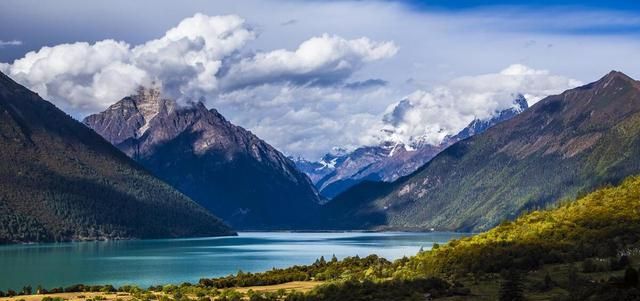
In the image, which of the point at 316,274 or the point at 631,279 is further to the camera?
the point at 316,274

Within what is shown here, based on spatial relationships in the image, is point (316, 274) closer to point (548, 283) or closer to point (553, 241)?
point (553, 241)

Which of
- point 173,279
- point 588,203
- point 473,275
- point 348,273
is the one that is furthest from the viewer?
point 173,279

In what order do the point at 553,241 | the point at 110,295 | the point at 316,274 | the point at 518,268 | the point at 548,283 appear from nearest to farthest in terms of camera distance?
the point at 548,283 → the point at 518,268 → the point at 110,295 → the point at 553,241 → the point at 316,274

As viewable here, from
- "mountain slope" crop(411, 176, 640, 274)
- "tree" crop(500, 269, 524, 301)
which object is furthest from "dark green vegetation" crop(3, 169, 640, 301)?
"mountain slope" crop(411, 176, 640, 274)

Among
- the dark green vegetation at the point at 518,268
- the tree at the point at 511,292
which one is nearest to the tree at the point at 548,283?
the dark green vegetation at the point at 518,268

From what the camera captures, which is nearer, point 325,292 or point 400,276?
point 325,292

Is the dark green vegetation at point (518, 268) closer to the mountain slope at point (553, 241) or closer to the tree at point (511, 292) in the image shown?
the tree at point (511, 292)

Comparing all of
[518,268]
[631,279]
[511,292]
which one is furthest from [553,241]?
[631,279]

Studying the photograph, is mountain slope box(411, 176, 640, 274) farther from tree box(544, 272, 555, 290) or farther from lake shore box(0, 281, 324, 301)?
lake shore box(0, 281, 324, 301)

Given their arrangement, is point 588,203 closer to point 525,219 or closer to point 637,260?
point 525,219

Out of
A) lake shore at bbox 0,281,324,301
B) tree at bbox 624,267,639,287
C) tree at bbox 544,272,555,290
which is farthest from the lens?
lake shore at bbox 0,281,324,301

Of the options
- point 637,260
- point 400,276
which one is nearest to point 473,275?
point 400,276
